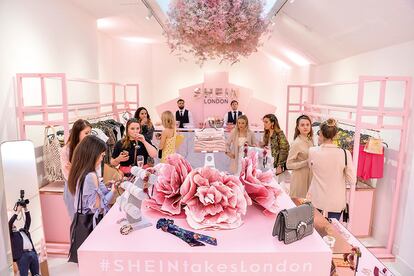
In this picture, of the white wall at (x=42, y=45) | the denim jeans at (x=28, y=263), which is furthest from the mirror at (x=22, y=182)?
the white wall at (x=42, y=45)

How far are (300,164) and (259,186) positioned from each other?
91.3 inches

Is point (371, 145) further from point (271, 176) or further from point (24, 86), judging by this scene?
point (24, 86)

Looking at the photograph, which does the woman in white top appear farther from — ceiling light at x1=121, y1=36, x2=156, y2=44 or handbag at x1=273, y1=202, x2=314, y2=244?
ceiling light at x1=121, y1=36, x2=156, y2=44

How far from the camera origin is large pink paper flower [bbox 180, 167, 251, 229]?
3.16 feet

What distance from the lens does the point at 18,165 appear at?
295 centimetres

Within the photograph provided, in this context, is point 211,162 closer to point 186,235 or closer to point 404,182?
point 186,235

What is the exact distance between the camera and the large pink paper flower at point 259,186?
108 cm

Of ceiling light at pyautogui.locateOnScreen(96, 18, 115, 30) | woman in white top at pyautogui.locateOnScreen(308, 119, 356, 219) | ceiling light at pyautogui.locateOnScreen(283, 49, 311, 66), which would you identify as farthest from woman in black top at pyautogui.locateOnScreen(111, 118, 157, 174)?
ceiling light at pyautogui.locateOnScreen(283, 49, 311, 66)

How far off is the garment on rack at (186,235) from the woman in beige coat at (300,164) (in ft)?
8.34

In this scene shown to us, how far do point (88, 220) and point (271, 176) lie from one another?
1.73 metres

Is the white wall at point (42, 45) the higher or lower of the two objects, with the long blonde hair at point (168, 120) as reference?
higher

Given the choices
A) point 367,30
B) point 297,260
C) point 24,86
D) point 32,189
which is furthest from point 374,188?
point 24,86

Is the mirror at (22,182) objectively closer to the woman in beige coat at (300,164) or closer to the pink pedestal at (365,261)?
the woman in beige coat at (300,164)

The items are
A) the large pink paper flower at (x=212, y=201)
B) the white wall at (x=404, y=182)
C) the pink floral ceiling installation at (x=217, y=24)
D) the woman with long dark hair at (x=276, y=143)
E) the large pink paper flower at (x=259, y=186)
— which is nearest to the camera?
the large pink paper flower at (x=212, y=201)
